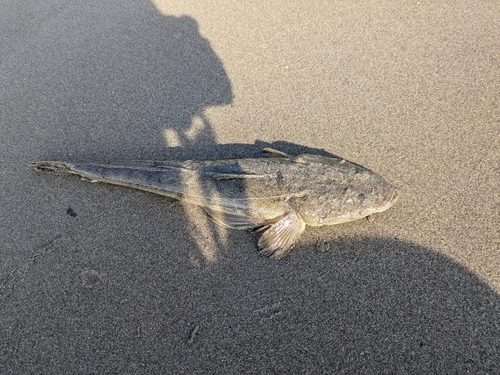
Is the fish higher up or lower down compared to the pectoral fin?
higher up

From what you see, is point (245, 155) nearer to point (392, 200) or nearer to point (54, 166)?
point (392, 200)

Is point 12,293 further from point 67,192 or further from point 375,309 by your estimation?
point 375,309

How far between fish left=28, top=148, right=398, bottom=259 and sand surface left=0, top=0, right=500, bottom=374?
132 mm

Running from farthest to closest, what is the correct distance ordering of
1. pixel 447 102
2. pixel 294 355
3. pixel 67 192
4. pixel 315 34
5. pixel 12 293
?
pixel 315 34 < pixel 447 102 < pixel 67 192 < pixel 12 293 < pixel 294 355

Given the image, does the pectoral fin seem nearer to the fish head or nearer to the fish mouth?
the fish head

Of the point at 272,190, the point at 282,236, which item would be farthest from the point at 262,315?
the point at 272,190

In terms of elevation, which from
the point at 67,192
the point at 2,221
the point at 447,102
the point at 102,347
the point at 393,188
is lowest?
the point at 102,347

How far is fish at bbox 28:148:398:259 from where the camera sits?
2.99 meters

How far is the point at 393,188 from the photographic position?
10.0ft

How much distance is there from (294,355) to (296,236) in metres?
0.94

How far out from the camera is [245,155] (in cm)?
345

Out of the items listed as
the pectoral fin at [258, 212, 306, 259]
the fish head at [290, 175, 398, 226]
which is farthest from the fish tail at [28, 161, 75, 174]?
the fish head at [290, 175, 398, 226]

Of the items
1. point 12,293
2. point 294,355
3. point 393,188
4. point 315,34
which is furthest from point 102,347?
point 315,34

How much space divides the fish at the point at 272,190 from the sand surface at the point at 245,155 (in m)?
0.13
